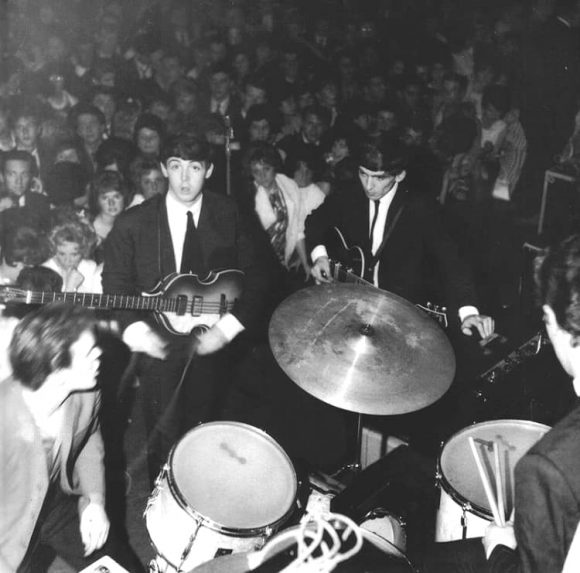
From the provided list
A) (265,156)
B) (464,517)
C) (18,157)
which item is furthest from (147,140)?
(464,517)

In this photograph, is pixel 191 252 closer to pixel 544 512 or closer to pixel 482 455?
pixel 482 455

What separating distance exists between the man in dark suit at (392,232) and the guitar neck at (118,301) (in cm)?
80

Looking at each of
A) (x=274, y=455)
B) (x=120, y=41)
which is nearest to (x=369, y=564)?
(x=274, y=455)

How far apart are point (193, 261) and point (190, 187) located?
400 millimetres

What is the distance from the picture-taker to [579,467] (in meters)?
1.48

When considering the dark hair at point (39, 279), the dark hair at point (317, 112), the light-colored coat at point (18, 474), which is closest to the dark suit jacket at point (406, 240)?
the dark hair at point (39, 279)

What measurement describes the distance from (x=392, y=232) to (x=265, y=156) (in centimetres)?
165

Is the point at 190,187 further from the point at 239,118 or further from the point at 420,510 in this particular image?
the point at 239,118

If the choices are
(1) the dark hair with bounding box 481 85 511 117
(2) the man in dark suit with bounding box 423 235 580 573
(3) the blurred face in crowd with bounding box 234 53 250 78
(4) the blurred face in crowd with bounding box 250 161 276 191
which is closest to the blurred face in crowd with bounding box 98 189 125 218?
(4) the blurred face in crowd with bounding box 250 161 276 191

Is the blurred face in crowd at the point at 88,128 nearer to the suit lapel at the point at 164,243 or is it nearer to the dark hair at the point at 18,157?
the dark hair at the point at 18,157

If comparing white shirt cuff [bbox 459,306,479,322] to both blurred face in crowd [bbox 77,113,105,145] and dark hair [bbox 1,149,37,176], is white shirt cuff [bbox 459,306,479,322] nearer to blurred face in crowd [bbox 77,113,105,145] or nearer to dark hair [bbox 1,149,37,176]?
dark hair [bbox 1,149,37,176]

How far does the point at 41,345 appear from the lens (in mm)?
2240

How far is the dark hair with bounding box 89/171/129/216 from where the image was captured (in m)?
4.18

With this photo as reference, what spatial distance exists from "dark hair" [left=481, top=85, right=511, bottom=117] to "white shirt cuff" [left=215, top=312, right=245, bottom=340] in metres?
4.90
